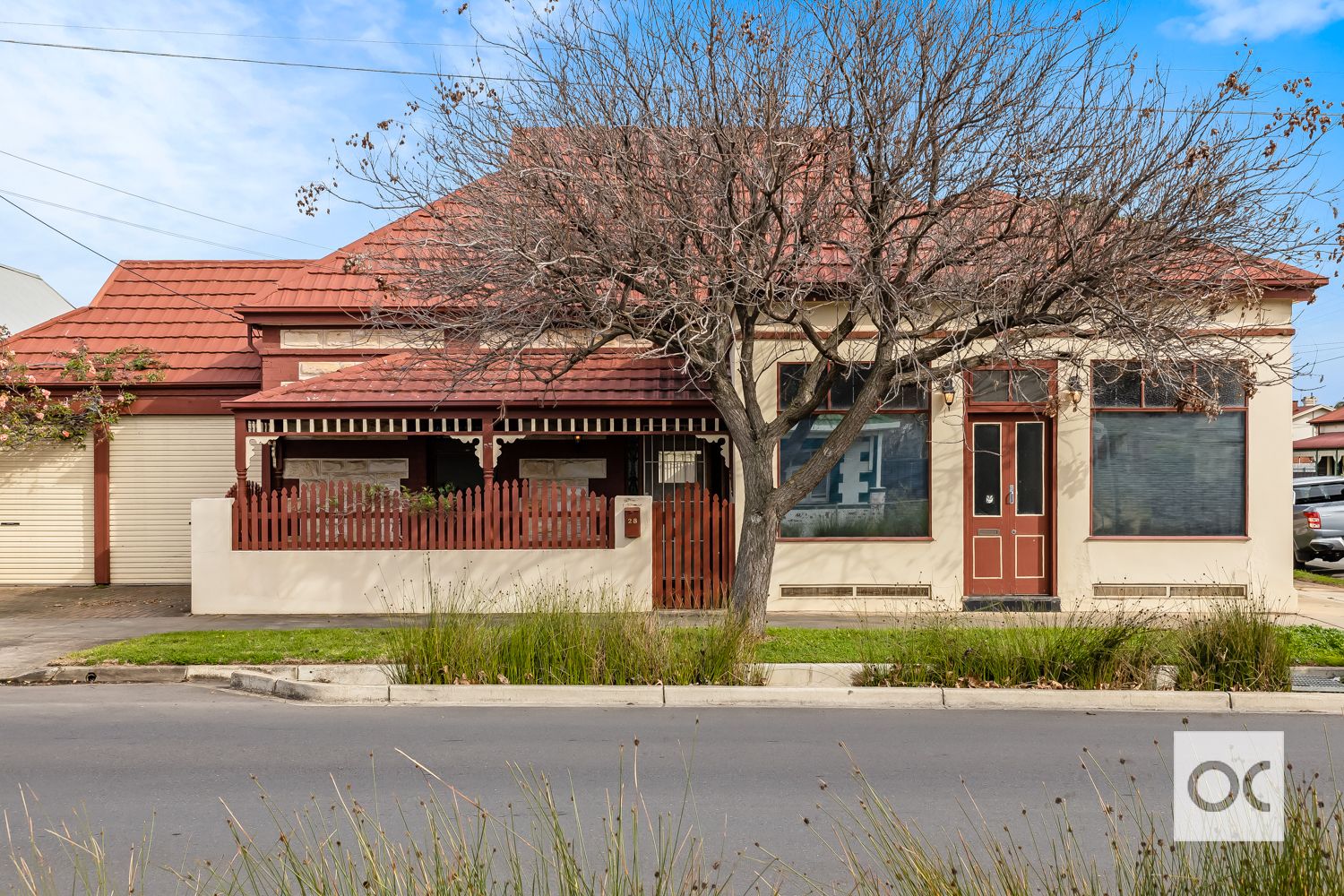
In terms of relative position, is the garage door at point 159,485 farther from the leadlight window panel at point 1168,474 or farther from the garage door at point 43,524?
the leadlight window panel at point 1168,474

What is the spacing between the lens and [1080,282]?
9.23 metres

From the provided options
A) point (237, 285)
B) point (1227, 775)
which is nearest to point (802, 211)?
point (1227, 775)

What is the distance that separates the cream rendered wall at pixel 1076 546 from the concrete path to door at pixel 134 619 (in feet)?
2.15

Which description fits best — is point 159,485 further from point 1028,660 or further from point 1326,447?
point 1326,447

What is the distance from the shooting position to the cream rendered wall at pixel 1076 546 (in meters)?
12.5

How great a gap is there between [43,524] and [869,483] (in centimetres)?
1376

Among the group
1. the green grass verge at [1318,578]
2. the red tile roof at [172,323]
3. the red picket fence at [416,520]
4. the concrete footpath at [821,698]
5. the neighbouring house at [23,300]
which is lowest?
the green grass verge at [1318,578]

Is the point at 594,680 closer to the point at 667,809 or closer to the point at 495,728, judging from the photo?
the point at 495,728

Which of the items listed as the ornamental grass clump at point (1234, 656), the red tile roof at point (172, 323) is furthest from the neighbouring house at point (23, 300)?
the ornamental grass clump at point (1234, 656)

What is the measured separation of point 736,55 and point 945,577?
7.34 meters

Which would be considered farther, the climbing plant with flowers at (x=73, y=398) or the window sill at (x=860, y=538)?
the climbing plant with flowers at (x=73, y=398)

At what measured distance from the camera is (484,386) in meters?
13.3

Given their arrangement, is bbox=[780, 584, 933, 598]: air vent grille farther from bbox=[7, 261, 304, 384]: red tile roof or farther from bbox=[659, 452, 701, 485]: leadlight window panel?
bbox=[7, 261, 304, 384]: red tile roof

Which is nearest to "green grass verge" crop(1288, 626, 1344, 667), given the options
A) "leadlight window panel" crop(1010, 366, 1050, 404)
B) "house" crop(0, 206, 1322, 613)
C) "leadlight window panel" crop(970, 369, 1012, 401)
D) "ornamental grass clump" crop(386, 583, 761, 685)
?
Result: "house" crop(0, 206, 1322, 613)
